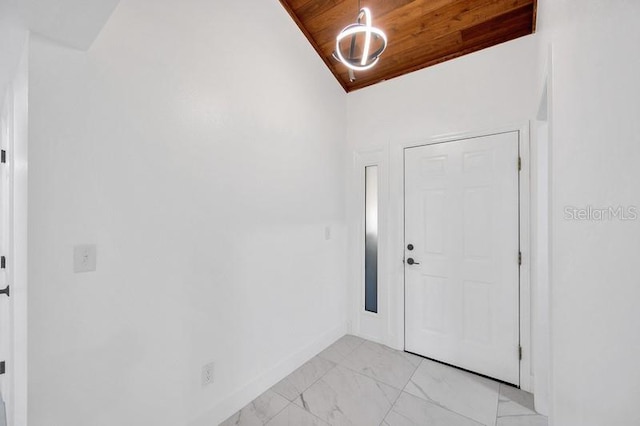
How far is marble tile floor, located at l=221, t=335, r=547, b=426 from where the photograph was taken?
6.08ft

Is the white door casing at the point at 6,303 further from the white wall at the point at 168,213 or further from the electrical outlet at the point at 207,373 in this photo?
the electrical outlet at the point at 207,373

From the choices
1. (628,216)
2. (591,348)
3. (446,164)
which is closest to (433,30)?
(446,164)

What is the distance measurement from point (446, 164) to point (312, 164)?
124 cm

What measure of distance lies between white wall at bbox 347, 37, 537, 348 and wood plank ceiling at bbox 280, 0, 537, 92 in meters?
0.10

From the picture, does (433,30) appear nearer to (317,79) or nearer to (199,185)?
(317,79)

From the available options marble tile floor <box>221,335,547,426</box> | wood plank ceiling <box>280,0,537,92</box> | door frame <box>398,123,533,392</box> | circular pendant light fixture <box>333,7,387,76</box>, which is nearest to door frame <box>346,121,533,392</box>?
door frame <box>398,123,533,392</box>

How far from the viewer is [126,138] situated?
1.43 metres

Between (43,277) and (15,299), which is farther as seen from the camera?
(15,299)

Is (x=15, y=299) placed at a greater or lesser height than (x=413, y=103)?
lesser

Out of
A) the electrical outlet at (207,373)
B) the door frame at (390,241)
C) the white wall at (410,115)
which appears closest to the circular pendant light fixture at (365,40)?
the white wall at (410,115)

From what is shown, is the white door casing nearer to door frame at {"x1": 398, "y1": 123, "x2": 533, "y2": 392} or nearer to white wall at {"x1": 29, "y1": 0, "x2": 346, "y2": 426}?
white wall at {"x1": 29, "y1": 0, "x2": 346, "y2": 426}

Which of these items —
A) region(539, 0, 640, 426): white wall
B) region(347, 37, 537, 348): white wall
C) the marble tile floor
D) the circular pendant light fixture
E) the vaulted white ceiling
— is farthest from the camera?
region(347, 37, 537, 348): white wall

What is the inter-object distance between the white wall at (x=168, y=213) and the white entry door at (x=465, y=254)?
107cm

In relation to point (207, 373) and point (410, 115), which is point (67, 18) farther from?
point (410, 115)
